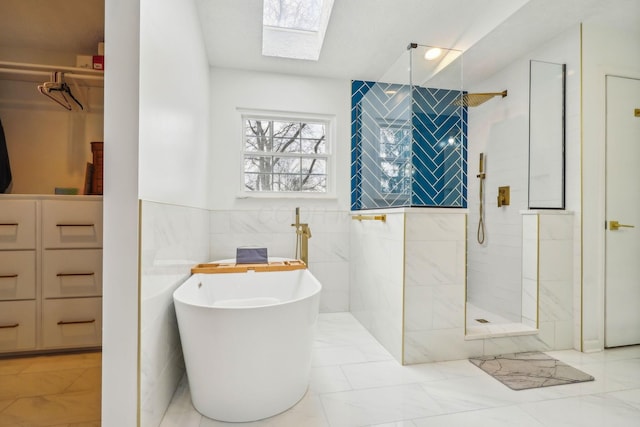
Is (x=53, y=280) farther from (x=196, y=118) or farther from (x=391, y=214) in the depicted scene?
(x=391, y=214)

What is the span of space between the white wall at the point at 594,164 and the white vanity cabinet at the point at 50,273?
11.9ft

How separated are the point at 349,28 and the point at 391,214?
5.15 feet

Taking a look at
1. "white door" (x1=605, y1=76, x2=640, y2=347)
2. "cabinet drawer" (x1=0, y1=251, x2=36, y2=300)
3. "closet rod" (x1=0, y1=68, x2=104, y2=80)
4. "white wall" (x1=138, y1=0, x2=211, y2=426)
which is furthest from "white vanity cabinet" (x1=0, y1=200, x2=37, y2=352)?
"white door" (x1=605, y1=76, x2=640, y2=347)

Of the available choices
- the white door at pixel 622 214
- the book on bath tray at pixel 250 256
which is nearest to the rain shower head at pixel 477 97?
the white door at pixel 622 214

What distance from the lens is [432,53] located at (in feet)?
7.18

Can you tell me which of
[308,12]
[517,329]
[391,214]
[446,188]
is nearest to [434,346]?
[517,329]

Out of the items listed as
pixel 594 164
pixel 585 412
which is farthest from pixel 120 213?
pixel 594 164

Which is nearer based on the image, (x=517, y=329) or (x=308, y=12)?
(x=517, y=329)

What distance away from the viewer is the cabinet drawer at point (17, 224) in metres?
1.95

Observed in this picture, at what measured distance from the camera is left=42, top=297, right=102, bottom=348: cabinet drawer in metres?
2.04

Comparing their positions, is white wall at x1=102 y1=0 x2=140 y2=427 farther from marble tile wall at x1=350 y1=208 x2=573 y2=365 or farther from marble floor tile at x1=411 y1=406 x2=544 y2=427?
marble tile wall at x1=350 y1=208 x2=573 y2=365

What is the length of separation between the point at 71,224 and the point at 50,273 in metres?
0.37

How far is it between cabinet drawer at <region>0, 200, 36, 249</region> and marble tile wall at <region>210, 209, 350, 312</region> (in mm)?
1273

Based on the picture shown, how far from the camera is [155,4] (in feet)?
4.35
